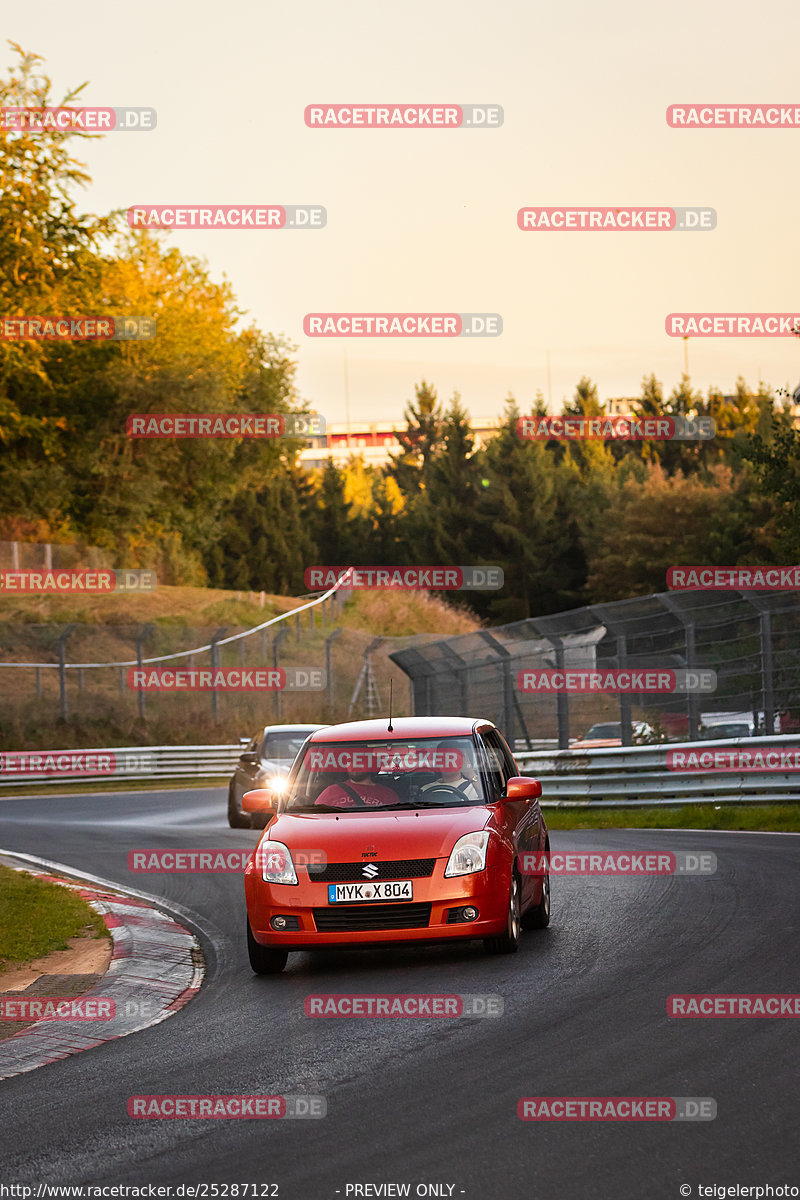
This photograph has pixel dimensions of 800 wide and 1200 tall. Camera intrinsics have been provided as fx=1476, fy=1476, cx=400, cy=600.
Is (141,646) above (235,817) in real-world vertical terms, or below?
above

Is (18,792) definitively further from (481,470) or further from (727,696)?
(481,470)

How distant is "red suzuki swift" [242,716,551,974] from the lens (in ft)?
28.3

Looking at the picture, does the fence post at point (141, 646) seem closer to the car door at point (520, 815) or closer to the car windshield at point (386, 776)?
the car door at point (520, 815)

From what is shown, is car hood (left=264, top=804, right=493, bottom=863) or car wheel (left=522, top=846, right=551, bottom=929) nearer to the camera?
car hood (left=264, top=804, right=493, bottom=863)

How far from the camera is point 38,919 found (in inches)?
438

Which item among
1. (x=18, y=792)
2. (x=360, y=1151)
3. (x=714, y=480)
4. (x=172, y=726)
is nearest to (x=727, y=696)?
(x=360, y=1151)

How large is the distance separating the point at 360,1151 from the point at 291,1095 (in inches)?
33.9

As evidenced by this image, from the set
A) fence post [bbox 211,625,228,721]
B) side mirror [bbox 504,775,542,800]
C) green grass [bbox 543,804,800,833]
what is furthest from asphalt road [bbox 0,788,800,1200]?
fence post [bbox 211,625,228,721]

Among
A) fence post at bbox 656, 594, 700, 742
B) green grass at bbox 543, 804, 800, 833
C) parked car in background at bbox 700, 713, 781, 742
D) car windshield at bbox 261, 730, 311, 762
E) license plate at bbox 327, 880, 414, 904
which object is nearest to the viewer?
license plate at bbox 327, 880, 414, 904

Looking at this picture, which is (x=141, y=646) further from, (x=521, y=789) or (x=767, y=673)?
(x=521, y=789)

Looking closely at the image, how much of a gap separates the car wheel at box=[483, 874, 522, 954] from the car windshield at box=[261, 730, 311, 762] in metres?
11.0

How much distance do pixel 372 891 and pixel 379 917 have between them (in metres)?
0.17

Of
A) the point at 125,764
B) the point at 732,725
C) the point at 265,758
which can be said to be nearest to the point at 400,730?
the point at 265,758

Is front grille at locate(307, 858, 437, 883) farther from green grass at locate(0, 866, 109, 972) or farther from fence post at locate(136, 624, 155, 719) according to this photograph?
fence post at locate(136, 624, 155, 719)
